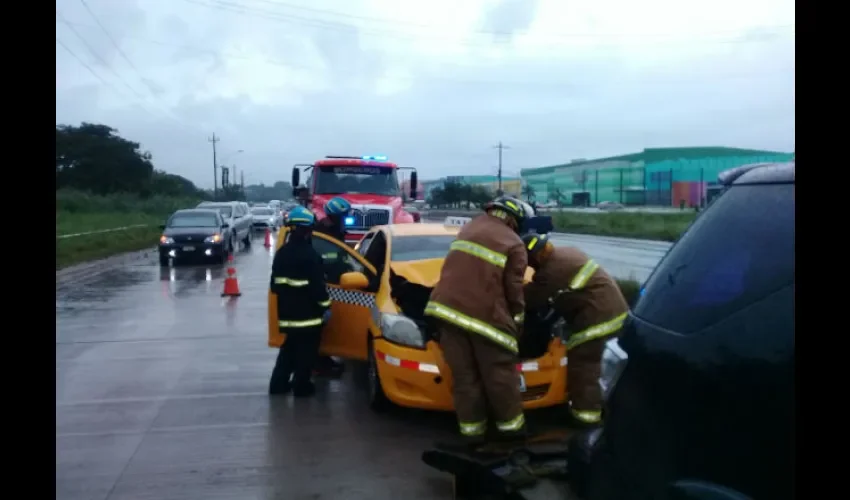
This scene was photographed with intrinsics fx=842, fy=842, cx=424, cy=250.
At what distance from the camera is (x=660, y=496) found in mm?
2652

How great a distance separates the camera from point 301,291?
7.54 metres

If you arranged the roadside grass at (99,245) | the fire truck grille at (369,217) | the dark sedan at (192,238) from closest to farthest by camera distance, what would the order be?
the fire truck grille at (369,217) < the dark sedan at (192,238) < the roadside grass at (99,245)

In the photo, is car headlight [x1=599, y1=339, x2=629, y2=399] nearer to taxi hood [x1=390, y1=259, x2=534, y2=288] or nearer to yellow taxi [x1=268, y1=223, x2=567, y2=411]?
yellow taxi [x1=268, y1=223, x2=567, y2=411]

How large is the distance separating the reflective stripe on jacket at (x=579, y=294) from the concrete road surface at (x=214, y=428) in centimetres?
110

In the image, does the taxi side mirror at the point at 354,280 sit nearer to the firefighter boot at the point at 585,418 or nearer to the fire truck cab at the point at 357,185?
the firefighter boot at the point at 585,418

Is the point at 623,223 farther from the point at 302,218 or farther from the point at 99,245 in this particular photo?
the point at 302,218

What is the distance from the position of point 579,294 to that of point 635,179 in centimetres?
5528

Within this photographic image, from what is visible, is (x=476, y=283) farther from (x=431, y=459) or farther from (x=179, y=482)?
(x=179, y=482)

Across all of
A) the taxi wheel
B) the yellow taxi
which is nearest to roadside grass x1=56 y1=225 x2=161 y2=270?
the yellow taxi

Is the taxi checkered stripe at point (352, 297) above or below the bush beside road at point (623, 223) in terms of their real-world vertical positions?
below

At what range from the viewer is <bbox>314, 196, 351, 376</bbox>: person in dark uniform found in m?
8.90

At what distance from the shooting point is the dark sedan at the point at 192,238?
23719mm

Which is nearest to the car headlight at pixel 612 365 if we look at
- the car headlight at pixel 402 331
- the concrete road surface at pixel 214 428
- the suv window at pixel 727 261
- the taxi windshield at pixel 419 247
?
the suv window at pixel 727 261
